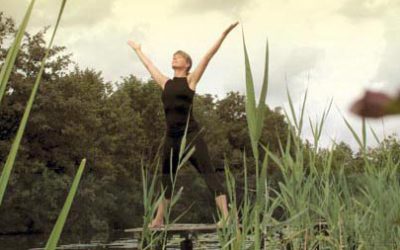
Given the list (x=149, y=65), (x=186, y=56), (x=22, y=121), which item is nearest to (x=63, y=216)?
(x=22, y=121)

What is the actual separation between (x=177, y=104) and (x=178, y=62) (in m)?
0.40

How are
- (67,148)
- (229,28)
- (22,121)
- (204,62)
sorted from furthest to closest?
(67,148) < (204,62) < (229,28) < (22,121)

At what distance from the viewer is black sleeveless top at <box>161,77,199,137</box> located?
673 centimetres

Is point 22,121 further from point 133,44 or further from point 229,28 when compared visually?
point 133,44

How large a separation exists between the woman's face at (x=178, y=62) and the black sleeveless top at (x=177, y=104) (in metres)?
0.11

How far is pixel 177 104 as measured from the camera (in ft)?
22.3

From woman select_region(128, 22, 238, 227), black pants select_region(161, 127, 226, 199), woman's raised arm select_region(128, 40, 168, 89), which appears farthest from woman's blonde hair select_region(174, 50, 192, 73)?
black pants select_region(161, 127, 226, 199)

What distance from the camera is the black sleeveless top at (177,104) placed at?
22.1 ft

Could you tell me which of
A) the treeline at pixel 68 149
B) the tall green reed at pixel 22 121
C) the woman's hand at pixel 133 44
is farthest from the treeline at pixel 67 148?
the tall green reed at pixel 22 121

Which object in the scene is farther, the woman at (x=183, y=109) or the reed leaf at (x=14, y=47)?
the woman at (x=183, y=109)

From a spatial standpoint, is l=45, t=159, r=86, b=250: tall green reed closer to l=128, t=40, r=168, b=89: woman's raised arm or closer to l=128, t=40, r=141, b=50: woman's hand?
l=128, t=40, r=168, b=89: woman's raised arm

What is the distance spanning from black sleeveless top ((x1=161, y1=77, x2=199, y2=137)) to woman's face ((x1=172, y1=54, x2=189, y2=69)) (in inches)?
4.5

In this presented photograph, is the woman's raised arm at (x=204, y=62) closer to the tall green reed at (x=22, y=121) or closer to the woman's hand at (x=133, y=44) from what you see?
the woman's hand at (x=133, y=44)

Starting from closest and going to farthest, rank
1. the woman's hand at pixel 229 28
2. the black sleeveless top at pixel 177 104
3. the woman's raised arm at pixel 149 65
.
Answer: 1. the woman's hand at pixel 229 28
2. the black sleeveless top at pixel 177 104
3. the woman's raised arm at pixel 149 65
